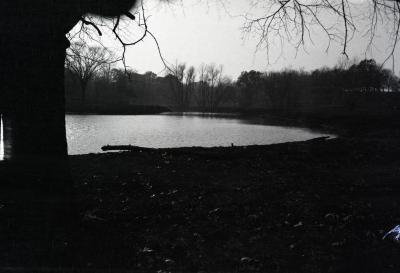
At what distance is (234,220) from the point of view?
561cm

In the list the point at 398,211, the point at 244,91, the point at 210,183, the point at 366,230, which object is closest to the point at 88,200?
the point at 210,183

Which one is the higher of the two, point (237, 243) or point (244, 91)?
point (244, 91)

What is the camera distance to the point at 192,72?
484ft

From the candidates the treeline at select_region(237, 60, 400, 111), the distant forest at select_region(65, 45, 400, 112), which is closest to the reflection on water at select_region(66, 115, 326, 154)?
the distant forest at select_region(65, 45, 400, 112)

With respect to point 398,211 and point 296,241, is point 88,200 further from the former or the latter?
point 398,211

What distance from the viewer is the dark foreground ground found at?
4.23 meters

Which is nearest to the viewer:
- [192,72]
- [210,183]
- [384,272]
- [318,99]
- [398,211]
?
[384,272]

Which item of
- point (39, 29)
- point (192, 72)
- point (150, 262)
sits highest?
point (192, 72)

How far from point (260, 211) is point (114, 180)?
154 inches

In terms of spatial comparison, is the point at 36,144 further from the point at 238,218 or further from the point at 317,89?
the point at 317,89

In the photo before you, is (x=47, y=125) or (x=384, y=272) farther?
(x=47, y=125)

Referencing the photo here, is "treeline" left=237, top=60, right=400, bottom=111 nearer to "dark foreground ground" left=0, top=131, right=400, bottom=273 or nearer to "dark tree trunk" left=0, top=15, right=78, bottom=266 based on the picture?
"dark foreground ground" left=0, top=131, right=400, bottom=273

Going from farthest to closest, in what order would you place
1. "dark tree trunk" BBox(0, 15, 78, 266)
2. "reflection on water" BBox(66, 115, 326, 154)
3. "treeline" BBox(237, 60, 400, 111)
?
"treeline" BBox(237, 60, 400, 111) < "reflection on water" BBox(66, 115, 326, 154) < "dark tree trunk" BBox(0, 15, 78, 266)

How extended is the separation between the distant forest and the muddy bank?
2954cm
